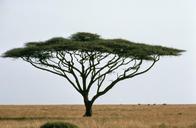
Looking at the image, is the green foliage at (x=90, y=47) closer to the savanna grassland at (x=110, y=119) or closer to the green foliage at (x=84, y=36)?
the green foliage at (x=84, y=36)

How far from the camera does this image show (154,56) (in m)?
47.3

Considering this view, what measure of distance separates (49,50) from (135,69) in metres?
7.95

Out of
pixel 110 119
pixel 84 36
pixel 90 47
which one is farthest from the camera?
pixel 84 36

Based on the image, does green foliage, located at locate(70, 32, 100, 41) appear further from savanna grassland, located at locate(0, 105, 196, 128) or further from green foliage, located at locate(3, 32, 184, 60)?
savanna grassland, located at locate(0, 105, 196, 128)

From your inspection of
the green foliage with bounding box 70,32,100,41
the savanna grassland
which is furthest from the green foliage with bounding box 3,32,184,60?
the savanna grassland

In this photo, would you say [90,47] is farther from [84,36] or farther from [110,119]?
[110,119]

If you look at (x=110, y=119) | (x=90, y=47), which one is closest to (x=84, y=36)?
(x=90, y=47)

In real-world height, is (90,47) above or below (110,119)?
above

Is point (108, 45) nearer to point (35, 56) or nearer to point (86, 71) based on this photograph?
point (86, 71)

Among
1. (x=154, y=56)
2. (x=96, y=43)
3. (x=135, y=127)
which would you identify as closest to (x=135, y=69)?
(x=154, y=56)

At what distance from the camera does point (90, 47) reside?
43875 millimetres

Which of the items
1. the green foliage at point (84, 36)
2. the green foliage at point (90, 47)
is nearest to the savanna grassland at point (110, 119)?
the green foliage at point (90, 47)

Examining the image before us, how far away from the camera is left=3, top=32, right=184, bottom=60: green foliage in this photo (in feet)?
145

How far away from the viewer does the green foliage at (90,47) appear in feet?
145
